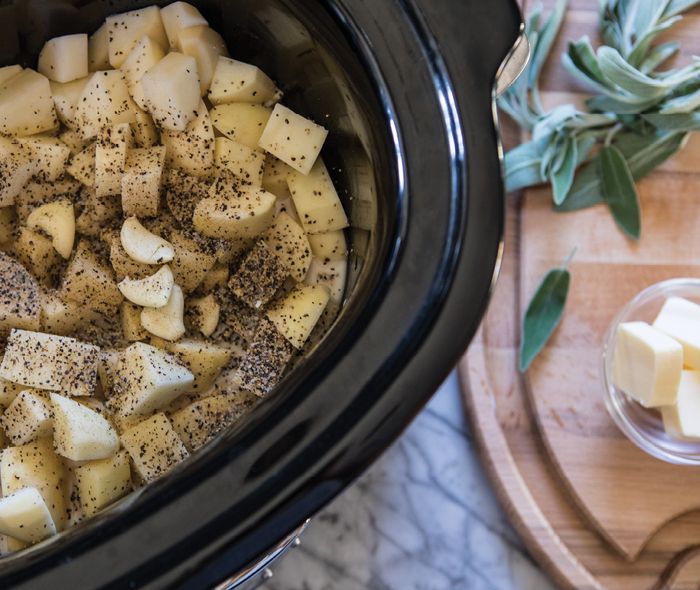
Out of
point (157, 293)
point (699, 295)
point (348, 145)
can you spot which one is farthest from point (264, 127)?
point (699, 295)

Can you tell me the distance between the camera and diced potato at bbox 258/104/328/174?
99cm

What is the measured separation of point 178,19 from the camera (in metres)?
1.02

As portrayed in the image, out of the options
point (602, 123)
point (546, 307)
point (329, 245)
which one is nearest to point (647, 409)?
point (546, 307)

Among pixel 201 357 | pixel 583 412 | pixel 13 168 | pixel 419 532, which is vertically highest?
pixel 13 168

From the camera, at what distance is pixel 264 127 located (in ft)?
3.35

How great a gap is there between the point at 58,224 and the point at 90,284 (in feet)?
0.26

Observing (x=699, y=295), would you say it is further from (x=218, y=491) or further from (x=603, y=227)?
(x=218, y=491)

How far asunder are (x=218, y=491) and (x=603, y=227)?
33.1 inches

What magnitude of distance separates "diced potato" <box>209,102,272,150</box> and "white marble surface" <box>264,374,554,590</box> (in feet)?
1.74

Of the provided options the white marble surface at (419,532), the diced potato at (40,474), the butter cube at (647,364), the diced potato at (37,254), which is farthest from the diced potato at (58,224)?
the butter cube at (647,364)

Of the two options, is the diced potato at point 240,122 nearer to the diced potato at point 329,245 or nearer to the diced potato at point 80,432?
the diced potato at point 329,245

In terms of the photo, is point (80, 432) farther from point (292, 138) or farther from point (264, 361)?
point (292, 138)

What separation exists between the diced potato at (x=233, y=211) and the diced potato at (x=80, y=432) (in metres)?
0.23

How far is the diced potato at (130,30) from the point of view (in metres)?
1.04
